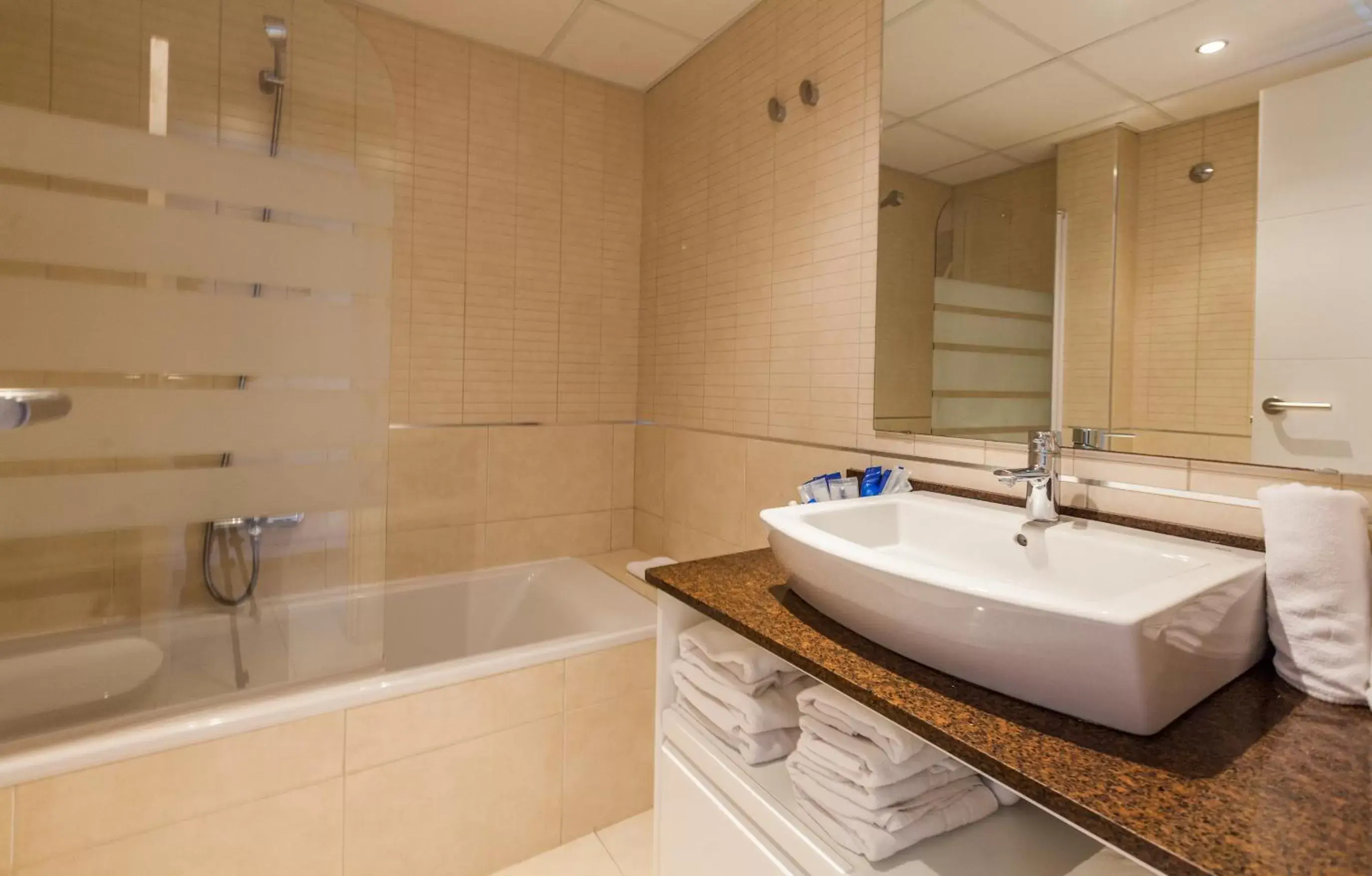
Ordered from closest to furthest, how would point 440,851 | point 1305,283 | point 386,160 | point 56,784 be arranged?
point 1305,283 < point 56,784 < point 440,851 < point 386,160

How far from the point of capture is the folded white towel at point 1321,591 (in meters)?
0.76

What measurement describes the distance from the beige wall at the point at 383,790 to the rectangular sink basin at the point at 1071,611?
1.02m

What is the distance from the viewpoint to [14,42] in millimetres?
1366

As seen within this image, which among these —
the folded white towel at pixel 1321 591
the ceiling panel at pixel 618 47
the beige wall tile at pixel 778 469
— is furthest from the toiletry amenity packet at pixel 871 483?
the ceiling panel at pixel 618 47

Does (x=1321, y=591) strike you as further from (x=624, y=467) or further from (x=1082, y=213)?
(x=624, y=467)

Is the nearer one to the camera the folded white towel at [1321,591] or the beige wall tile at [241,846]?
the folded white towel at [1321,591]

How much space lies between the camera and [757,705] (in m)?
1.03

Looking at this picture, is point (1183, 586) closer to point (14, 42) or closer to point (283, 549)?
point (283, 549)

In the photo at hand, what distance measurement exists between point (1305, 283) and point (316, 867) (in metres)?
2.15

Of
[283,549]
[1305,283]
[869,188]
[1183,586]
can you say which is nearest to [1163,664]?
[1183,586]

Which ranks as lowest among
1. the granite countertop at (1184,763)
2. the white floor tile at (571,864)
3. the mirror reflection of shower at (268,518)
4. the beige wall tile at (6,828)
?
the white floor tile at (571,864)

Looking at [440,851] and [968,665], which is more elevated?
[968,665]

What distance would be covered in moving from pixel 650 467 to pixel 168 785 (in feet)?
5.47

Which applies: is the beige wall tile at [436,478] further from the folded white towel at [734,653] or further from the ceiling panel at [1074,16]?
the ceiling panel at [1074,16]
